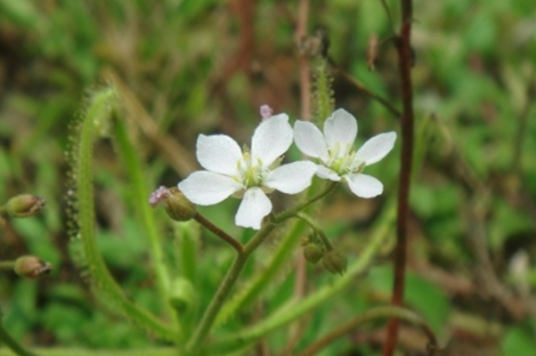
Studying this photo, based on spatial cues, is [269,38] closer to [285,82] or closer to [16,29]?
[285,82]

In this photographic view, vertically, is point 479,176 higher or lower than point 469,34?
lower

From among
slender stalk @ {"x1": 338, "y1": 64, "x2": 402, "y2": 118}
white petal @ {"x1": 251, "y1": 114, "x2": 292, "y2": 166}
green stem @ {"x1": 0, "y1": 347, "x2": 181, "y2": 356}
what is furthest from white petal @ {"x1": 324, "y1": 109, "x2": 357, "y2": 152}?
green stem @ {"x1": 0, "y1": 347, "x2": 181, "y2": 356}

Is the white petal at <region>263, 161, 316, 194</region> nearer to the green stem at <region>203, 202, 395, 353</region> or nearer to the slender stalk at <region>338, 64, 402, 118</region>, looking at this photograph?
the slender stalk at <region>338, 64, 402, 118</region>

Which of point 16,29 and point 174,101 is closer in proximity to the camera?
point 174,101

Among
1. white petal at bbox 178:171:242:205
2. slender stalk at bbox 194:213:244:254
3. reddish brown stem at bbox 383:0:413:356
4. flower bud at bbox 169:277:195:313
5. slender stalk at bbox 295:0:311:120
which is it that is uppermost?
slender stalk at bbox 295:0:311:120

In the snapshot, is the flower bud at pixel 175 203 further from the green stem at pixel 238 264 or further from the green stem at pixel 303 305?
the green stem at pixel 303 305

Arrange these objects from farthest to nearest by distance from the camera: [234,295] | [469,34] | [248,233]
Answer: [469,34] → [234,295] → [248,233]

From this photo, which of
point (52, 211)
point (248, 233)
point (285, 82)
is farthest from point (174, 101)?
point (248, 233)
